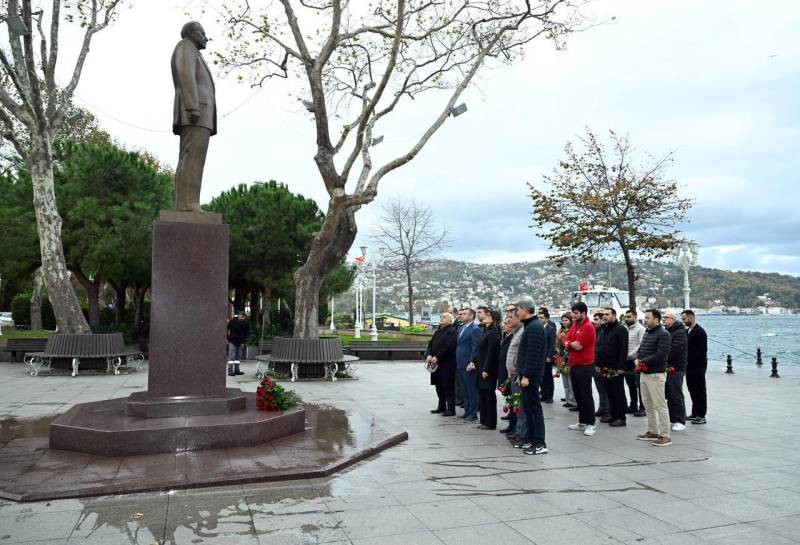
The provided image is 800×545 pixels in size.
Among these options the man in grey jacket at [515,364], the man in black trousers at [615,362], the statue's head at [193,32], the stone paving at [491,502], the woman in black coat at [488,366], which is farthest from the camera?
the man in black trousers at [615,362]

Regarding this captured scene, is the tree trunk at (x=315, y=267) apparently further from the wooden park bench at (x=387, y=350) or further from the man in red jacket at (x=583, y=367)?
the man in red jacket at (x=583, y=367)

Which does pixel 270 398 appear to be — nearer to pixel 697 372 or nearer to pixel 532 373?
pixel 532 373

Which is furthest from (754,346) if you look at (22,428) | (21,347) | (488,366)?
(22,428)

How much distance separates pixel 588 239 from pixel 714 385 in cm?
771

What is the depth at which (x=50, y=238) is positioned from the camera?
17.1 m

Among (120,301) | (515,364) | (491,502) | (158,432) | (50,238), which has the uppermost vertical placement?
(50,238)

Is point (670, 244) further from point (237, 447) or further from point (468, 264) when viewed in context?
point (468, 264)

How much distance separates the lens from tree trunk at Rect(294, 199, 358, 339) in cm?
1652

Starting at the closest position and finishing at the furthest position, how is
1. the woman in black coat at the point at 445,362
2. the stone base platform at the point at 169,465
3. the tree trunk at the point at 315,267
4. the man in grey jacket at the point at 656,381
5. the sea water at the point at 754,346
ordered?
the stone base platform at the point at 169,465, the man in grey jacket at the point at 656,381, the woman in black coat at the point at 445,362, the tree trunk at the point at 315,267, the sea water at the point at 754,346

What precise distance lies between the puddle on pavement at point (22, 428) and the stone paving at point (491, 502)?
2.78 m

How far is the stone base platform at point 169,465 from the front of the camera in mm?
5492

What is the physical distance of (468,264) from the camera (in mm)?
106438

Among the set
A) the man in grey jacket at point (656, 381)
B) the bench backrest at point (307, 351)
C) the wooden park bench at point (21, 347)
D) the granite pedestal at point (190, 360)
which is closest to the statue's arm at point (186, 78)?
the granite pedestal at point (190, 360)

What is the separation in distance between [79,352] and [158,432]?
10744 mm
